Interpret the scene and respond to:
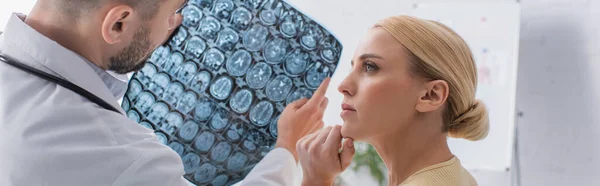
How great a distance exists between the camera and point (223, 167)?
1566 mm

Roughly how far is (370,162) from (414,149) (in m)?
1.32

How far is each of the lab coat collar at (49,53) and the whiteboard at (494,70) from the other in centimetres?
190

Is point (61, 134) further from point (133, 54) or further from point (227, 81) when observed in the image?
point (227, 81)

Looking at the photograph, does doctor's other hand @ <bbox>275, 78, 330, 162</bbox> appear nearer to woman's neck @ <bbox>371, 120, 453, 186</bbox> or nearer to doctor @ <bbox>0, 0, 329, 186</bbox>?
woman's neck @ <bbox>371, 120, 453, 186</bbox>

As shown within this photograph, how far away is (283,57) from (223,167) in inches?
11.8

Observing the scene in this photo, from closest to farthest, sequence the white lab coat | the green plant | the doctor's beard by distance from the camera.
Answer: the white lab coat
the doctor's beard
the green plant

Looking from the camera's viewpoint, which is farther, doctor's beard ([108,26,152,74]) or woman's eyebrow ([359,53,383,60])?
woman's eyebrow ([359,53,383,60])

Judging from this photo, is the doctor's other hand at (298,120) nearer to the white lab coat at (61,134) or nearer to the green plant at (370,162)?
the white lab coat at (61,134)

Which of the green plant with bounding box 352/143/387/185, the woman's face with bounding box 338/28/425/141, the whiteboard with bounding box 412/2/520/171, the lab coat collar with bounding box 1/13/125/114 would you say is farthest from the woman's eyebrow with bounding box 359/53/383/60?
the whiteboard with bounding box 412/2/520/171

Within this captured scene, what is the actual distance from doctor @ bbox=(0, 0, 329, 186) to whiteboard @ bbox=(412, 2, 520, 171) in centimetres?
180

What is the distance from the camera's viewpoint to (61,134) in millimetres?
1061

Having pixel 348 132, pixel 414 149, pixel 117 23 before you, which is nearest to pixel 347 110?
pixel 348 132

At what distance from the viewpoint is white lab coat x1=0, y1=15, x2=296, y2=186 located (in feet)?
3.44

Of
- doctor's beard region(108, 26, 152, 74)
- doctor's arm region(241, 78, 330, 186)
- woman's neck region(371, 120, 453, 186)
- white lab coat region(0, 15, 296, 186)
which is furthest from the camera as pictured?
doctor's arm region(241, 78, 330, 186)
